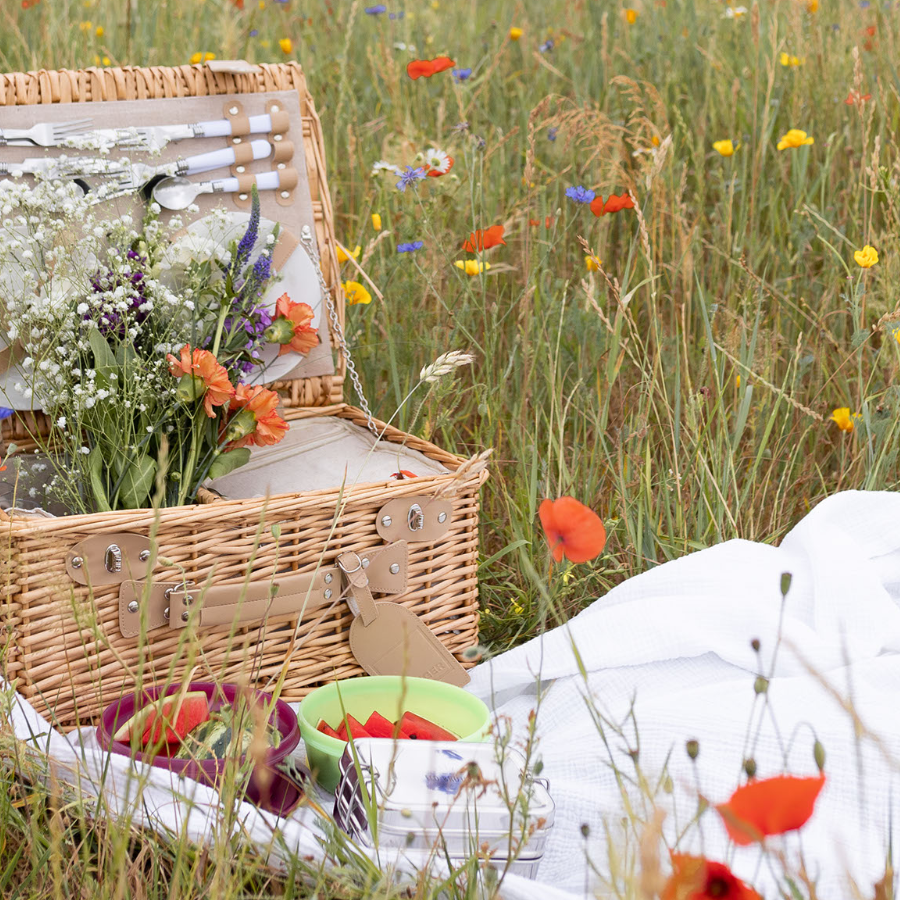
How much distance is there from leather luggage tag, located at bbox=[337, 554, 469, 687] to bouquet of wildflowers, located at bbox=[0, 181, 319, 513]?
0.27 m

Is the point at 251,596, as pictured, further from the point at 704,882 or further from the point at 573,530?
the point at 704,882

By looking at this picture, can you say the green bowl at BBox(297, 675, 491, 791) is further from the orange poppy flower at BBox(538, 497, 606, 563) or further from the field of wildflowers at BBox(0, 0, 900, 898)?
the orange poppy flower at BBox(538, 497, 606, 563)

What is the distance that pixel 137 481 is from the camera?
4.70 ft

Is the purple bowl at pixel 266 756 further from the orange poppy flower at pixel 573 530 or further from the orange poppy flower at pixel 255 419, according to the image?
the orange poppy flower at pixel 573 530

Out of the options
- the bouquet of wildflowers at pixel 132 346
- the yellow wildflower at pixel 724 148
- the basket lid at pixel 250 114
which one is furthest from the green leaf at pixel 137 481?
the yellow wildflower at pixel 724 148

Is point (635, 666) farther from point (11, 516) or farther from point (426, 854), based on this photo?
point (11, 516)

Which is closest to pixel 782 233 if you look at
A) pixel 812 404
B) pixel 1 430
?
pixel 812 404

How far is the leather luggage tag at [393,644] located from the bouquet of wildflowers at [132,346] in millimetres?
273

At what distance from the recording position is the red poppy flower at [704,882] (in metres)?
0.65

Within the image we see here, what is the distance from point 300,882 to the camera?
3.57ft

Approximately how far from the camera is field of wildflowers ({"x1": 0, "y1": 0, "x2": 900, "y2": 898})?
1807mm

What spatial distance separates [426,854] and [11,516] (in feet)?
2.06

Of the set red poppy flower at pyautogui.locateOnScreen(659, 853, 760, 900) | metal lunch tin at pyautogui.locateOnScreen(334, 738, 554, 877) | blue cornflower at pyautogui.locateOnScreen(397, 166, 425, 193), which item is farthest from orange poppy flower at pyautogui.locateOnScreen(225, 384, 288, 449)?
red poppy flower at pyautogui.locateOnScreen(659, 853, 760, 900)

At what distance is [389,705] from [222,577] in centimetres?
27
